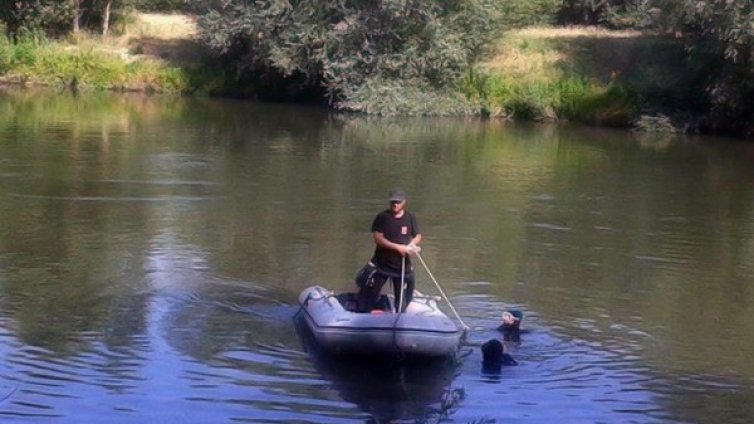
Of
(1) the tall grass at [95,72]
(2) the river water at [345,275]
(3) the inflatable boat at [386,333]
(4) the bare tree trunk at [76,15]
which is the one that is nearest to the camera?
(2) the river water at [345,275]

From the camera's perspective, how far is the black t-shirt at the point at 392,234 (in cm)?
1349

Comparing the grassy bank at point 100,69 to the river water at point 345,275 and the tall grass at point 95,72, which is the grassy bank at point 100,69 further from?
the river water at point 345,275

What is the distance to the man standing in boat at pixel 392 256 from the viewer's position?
1348cm

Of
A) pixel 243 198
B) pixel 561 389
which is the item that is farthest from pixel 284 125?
pixel 561 389

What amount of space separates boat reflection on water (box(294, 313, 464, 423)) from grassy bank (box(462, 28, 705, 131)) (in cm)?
3231

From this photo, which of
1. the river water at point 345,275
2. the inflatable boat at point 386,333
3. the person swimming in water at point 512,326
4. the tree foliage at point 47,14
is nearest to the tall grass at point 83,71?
the tree foliage at point 47,14

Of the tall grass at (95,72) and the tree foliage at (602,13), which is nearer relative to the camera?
the tall grass at (95,72)

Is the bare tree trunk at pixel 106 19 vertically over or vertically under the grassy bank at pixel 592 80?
over

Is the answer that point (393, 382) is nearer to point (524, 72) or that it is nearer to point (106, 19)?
point (524, 72)

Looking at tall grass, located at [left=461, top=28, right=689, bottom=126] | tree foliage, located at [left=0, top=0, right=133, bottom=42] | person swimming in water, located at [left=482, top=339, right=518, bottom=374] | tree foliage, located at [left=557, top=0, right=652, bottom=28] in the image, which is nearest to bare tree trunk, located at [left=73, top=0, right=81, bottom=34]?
tree foliage, located at [left=0, top=0, right=133, bottom=42]

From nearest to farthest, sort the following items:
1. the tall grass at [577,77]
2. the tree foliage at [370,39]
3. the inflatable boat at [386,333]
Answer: the inflatable boat at [386,333] < the tall grass at [577,77] < the tree foliage at [370,39]

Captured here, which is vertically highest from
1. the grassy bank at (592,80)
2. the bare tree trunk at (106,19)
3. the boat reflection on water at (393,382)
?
the bare tree trunk at (106,19)

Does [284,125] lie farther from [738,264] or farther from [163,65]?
[738,264]

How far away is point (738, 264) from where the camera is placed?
65.2 feet
